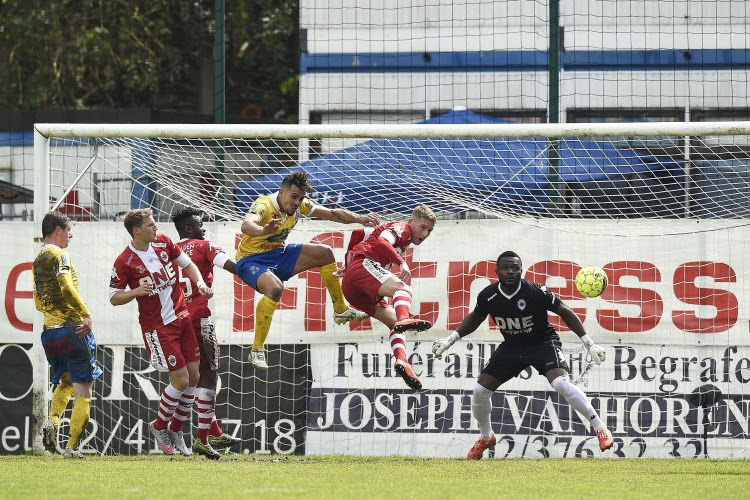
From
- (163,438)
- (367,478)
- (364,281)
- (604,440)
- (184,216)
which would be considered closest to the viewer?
(367,478)

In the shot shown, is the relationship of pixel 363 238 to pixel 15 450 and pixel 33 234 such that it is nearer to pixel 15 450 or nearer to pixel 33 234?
pixel 33 234

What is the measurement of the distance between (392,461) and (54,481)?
3.44m

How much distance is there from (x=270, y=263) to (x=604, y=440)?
11.3 feet

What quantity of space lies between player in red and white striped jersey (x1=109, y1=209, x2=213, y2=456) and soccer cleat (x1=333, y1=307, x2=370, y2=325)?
1.34m

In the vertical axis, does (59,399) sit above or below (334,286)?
below

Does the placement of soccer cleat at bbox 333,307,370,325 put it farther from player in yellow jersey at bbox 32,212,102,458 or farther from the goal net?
player in yellow jersey at bbox 32,212,102,458

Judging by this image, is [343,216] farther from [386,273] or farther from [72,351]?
[72,351]

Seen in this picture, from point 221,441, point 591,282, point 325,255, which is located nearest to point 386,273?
point 325,255

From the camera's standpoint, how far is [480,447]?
428 inches

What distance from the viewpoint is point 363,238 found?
11.0 metres

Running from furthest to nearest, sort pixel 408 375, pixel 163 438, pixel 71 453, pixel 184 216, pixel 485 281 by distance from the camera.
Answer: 1. pixel 485 281
2. pixel 184 216
3. pixel 163 438
4. pixel 71 453
5. pixel 408 375

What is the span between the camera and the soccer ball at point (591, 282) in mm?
10927

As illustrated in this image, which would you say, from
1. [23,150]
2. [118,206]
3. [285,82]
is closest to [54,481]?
[118,206]

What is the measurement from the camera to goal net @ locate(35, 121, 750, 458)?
11578 mm
